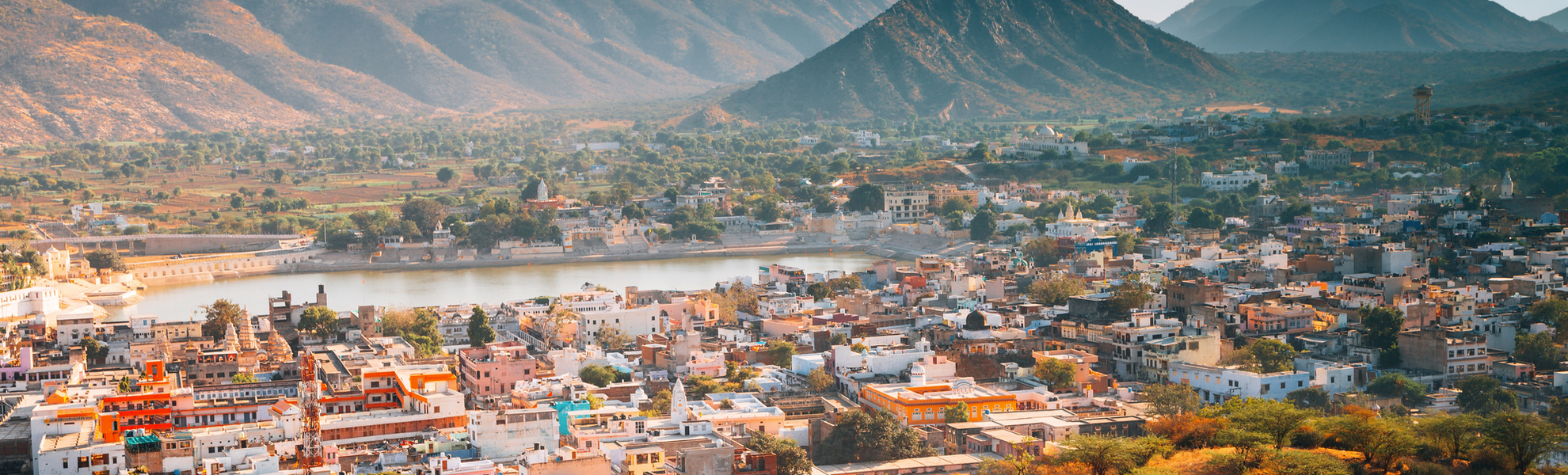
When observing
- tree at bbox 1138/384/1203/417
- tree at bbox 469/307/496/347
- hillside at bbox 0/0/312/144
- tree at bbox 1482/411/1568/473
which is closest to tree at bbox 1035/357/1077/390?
tree at bbox 1138/384/1203/417

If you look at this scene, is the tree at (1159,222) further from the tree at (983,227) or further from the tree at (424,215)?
the tree at (424,215)

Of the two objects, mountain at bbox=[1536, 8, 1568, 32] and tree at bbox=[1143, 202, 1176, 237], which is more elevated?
mountain at bbox=[1536, 8, 1568, 32]

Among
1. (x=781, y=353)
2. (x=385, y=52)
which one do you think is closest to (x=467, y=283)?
(x=781, y=353)

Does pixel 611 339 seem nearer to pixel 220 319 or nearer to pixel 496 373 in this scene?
pixel 496 373

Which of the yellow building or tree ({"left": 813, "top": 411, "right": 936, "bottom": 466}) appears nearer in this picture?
tree ({"left": 813, "top": 411, "right": 936, "bottom": 466})

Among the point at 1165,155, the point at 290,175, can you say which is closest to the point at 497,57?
the point at 290,175

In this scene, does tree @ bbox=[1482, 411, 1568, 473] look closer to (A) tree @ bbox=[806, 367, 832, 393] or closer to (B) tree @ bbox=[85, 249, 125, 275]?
(A) tree @ bbox=[806, 367, 832, 393]

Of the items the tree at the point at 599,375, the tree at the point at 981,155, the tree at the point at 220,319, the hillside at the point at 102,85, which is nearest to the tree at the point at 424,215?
the tree at the point at 981,155
